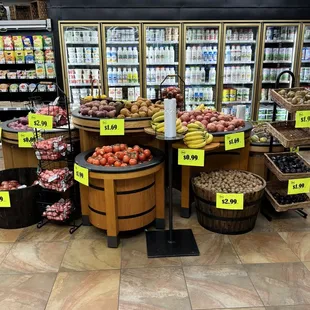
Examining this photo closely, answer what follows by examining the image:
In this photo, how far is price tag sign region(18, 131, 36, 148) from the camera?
360cm

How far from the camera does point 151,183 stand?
122 inches

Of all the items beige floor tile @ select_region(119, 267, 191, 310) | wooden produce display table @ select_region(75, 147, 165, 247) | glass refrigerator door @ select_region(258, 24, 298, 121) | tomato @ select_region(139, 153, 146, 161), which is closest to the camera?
beige floor tile @ select_region(119, 267, 191, 310)

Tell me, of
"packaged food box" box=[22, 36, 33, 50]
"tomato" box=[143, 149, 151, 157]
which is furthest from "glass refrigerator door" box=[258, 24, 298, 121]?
"packaged food box" box=[22, 36, 33, 50]

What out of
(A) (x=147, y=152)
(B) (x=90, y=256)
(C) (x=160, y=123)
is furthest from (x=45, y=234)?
(C) (x=160, y=123)

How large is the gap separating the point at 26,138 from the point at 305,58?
202 inches

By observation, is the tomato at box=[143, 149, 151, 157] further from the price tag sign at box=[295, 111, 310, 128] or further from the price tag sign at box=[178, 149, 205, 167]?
Answer: the price tag sign at box=[295, 111, 310, 128]

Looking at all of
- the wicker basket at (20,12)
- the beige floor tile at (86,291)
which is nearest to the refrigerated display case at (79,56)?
the wicker basket at (20,12)

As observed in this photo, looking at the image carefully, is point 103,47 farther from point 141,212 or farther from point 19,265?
point 19,265

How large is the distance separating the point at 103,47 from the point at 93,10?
0.62 metres

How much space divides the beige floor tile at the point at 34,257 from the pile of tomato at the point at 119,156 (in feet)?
2.84

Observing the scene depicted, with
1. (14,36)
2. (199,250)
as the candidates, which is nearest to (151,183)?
(199,250)

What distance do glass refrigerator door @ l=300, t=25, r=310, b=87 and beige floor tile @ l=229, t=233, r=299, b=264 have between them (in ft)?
13.5

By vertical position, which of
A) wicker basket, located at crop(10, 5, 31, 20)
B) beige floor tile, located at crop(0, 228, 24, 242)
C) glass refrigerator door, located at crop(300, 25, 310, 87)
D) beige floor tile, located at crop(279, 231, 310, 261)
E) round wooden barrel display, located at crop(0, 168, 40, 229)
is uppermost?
wicker basket, located at crop(10, 5, 31, 20)

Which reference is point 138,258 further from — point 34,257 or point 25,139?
point 25,139
